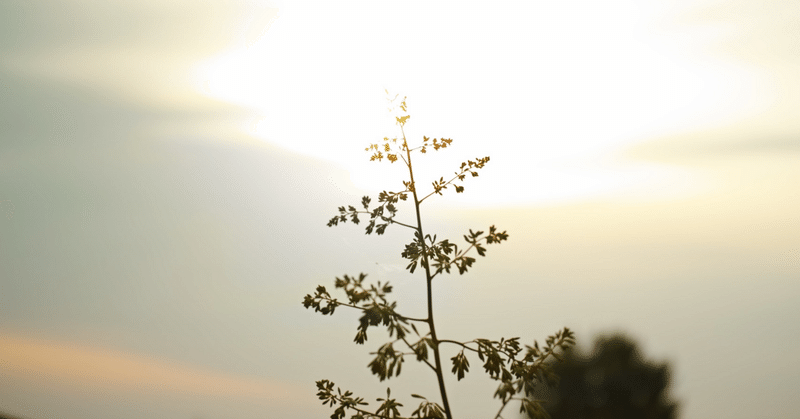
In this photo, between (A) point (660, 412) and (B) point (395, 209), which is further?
(A) point (660, 412)

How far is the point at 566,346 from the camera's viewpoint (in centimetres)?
511

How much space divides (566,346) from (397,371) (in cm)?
139

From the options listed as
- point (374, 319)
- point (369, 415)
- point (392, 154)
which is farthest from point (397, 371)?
point (392, 154)

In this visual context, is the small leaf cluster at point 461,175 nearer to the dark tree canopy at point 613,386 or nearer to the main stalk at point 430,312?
the main stalk at point 430,312

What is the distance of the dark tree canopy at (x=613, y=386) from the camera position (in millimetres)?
30312

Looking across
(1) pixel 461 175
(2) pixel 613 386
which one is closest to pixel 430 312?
(1) pixel 461 175

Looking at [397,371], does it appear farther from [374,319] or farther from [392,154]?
[392,154]

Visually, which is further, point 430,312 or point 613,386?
point 613,386

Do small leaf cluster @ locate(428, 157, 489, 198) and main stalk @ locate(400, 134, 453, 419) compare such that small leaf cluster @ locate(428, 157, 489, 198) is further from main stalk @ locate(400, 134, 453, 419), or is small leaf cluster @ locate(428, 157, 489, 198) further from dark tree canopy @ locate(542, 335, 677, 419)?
dark tree canopy @ locate(542, 335, 677, 419)

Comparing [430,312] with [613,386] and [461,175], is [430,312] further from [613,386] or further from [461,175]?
[613,386]

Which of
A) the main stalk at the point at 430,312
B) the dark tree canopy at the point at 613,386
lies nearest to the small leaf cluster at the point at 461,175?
the main stalk at the point at 430,312

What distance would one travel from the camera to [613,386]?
32.2 meters

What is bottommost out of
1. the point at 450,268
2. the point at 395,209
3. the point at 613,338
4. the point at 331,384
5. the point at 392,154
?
the point at 331,384

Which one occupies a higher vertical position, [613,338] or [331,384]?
[613,338]
